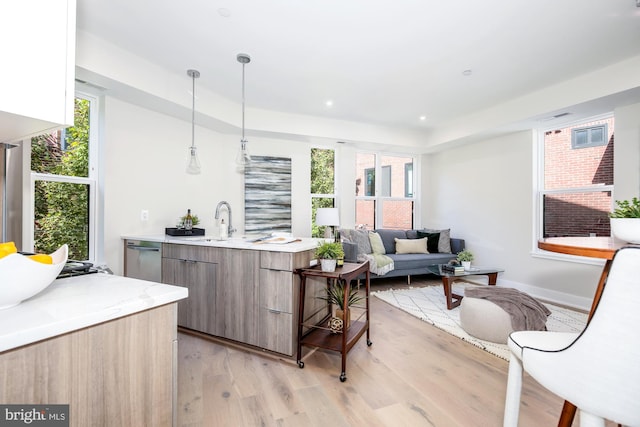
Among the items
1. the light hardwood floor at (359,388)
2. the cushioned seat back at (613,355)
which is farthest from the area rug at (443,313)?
the cushioned seat back at (613,355)

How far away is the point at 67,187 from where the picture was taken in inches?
117

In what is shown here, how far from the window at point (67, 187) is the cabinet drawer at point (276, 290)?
207cm

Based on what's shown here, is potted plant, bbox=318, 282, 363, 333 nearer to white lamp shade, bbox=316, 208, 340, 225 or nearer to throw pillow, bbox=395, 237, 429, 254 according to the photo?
white lamp shade, bbox=316, 208, 340, 225

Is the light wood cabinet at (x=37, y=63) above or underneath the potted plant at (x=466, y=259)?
above

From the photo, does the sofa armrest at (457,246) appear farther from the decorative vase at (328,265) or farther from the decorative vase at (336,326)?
the decorative vase at (328,265)

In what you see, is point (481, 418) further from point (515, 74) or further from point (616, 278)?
point (515, 74)

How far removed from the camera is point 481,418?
1.72 metres

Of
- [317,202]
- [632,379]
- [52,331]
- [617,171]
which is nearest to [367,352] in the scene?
[632,379]

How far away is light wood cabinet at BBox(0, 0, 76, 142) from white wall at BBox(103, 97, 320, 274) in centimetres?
264

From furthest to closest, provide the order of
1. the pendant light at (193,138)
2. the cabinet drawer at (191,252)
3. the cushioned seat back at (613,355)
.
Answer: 1. the pendant light at (193,138)
2. the cabinet drawer at (191,252)
3. the cushioned seat back at (613,355)

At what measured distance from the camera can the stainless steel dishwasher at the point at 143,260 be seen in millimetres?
3035

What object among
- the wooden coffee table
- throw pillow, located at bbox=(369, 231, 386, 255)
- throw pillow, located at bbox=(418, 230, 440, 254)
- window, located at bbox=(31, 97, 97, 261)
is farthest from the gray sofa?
window, located at bbox=(31, 97, 97, 261)

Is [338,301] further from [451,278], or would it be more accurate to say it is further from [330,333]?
[451,278]

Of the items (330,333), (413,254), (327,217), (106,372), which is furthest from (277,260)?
(413,254)
